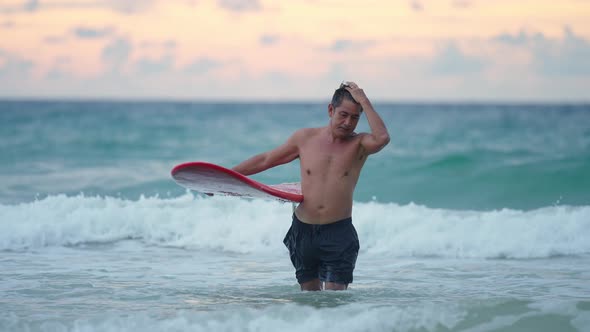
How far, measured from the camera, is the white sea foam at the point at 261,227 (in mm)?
8938

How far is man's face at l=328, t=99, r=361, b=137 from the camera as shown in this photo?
16.0 feet

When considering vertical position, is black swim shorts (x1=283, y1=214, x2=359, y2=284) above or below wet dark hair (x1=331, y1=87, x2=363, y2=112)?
below

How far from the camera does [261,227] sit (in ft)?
32.5

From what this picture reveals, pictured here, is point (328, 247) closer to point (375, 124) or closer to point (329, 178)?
point (329, 178)

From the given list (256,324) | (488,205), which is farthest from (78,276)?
(488,205)

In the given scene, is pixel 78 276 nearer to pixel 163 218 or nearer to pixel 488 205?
pixel 163 218

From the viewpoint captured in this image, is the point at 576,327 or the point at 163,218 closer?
the point at 576,327

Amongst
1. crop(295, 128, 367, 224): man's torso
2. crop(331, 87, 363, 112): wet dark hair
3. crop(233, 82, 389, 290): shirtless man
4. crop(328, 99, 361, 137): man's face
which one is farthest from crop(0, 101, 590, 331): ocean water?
crop(331, 87, 363, 112): wet dark hair

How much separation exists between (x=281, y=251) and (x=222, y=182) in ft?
13.1

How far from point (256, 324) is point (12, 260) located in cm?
381

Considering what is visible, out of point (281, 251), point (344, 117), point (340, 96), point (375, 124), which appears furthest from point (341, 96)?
point (281, 251)

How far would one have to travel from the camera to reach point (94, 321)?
16.5 ft

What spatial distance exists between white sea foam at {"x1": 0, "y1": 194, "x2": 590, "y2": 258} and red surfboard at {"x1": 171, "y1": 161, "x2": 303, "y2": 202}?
3797mm

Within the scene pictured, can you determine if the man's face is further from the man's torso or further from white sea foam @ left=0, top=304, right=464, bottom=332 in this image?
white sea foam @ left=0, top=304, right=464, bottom=332
